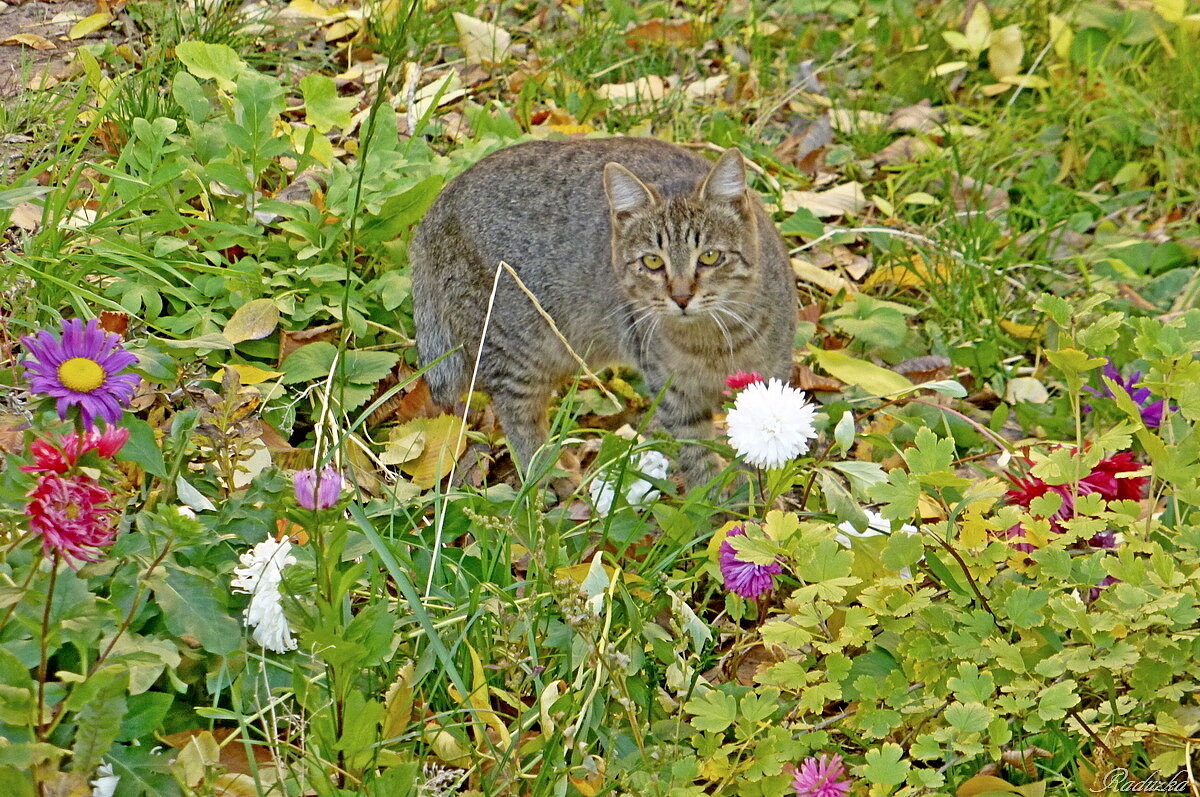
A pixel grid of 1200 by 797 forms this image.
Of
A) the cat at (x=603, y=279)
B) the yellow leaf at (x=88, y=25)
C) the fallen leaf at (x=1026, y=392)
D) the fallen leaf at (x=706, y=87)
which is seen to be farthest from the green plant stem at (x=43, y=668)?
the fallen leaf at (x=706, y=87)

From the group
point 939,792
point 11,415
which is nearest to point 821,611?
point 939,792

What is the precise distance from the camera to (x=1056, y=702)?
80.5 inches

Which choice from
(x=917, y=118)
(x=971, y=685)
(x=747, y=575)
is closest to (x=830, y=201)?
(x=917, y=118)

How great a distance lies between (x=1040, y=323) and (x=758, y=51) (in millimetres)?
1814

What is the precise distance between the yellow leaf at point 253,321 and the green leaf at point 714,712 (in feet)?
5.57

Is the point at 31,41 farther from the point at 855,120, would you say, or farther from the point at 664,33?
the point at 855,120

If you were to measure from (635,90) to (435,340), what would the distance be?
1.73 m

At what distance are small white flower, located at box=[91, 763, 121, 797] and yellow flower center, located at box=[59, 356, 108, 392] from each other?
0.58m

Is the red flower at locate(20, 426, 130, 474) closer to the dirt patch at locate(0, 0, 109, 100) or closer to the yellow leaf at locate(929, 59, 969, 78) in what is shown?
the dirt patch at locate(0, 0, 109, 100)

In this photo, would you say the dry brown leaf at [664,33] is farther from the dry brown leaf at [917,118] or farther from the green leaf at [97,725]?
the green leaf at [97,725]

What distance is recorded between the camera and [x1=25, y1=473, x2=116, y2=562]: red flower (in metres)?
1.64

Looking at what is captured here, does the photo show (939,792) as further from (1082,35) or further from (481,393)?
(1082,35)

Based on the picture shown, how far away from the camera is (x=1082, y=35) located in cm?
534

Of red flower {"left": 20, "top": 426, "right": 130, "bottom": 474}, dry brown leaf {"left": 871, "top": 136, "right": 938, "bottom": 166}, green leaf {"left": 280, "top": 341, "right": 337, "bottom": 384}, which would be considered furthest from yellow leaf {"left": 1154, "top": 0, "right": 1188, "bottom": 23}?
red flower {"left": 20, "top": 426, "right": 130, "bottom": 474}
